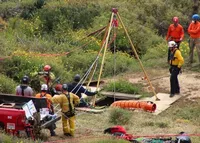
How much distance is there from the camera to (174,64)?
1501 centimetres

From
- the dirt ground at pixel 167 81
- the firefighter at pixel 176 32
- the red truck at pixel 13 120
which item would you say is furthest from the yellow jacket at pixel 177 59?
the red truck at pixel 13 120

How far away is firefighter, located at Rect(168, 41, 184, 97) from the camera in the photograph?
1472cm

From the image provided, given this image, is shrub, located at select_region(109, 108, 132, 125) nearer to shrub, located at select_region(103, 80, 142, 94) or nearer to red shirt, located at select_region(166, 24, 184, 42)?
shrub, located at select_region(103, 80, 142, 94)

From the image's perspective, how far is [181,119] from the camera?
523 inches

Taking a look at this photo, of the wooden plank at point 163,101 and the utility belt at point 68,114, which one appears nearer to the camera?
the utility belt at point 68,114

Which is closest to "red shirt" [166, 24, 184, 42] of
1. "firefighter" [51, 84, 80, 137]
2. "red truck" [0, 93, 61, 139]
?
"firefighter" [51, 84, 80, 137]

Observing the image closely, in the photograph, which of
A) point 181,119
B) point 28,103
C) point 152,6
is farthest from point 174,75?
point 152,6

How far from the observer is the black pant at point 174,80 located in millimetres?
15109

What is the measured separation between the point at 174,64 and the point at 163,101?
1194mm

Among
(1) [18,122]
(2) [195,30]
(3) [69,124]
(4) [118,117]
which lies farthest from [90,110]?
(2) [195,30]

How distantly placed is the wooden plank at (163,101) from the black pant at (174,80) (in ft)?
0.75

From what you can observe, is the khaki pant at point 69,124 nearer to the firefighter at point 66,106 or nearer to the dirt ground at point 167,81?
the firefighter at point 66,106

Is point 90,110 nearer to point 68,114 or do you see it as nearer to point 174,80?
point 68,114

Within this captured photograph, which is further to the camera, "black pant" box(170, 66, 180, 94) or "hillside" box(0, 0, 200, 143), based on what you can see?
"black pant" box(170, 66, 180, 94)
